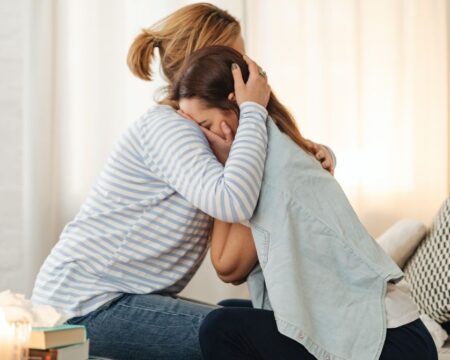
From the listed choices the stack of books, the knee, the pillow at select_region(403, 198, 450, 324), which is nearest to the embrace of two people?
the knee

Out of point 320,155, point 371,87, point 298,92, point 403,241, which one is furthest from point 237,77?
point 371,87

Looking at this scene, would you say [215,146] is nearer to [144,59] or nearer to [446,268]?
[144,59]

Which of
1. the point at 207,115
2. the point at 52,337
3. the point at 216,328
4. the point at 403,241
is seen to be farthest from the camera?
the point at 403,241

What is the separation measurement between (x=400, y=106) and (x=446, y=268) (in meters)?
1.22

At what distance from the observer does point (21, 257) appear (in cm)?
280

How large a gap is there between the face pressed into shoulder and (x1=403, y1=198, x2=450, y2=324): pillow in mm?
1093

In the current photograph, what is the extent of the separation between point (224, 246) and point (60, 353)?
45 centimetres

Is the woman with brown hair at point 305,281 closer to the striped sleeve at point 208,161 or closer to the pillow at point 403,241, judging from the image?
the striped sleeve at point 208,161

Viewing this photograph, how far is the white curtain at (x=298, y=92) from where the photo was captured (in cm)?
286

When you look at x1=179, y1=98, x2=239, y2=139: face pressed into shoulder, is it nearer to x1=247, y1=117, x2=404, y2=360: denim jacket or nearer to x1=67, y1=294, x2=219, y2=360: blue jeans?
x1=247, y1=117, x2=404, y2=360: denim jacket

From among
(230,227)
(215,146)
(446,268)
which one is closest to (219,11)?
(215,146)

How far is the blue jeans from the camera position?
1.47 metres

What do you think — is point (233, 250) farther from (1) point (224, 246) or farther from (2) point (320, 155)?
(2) point (320, 155)

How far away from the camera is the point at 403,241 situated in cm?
265
